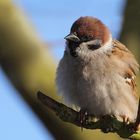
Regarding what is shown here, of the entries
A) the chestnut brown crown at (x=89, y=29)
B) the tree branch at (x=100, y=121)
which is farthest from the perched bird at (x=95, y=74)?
the tree branch at (x=100, y=121)

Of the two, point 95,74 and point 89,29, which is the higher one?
point 89,29

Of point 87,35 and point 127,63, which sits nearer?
point 87,35

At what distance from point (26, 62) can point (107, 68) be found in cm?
123

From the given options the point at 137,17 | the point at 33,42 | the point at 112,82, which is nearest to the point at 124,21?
the point at 137,17

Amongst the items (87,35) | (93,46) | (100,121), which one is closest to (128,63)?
(93,46)

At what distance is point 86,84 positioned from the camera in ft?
11.3

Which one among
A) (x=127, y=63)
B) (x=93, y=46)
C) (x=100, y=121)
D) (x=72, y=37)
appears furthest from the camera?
(x=127, y=63)

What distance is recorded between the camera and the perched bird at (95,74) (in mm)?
3414

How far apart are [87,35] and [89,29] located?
4 cm

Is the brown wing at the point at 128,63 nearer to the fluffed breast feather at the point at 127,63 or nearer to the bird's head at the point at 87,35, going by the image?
the fluffed breast feather at the point at 127,63

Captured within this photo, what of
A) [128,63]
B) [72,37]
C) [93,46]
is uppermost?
[72,37]

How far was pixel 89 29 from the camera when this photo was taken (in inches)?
135

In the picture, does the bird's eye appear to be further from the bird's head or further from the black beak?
the black beak

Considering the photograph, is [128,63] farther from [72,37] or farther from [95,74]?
[72,37]
